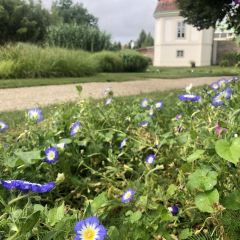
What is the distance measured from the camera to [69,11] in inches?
2719

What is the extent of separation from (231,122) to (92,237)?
77 centimetres

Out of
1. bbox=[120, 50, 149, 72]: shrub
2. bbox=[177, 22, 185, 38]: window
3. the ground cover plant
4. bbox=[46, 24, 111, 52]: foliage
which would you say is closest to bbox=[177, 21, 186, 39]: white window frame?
bbox=[177, 22, 185, 38]: window

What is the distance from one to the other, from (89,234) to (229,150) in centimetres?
51

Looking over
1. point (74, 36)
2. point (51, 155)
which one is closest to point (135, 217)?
point (51, 155)

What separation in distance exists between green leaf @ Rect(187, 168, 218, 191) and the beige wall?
126ft

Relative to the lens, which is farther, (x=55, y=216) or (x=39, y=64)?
(x=39, y=64)

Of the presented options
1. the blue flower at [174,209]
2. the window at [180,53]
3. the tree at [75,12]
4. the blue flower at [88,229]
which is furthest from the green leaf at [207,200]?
the tree at [75,12]

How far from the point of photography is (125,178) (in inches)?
82.5

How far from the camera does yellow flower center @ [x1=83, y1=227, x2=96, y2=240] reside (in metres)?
1.02

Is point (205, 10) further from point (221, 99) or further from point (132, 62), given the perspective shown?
point (221, 99)

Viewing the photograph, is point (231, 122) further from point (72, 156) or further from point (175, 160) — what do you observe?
point (72, 156)

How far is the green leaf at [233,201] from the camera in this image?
1329 millimetres

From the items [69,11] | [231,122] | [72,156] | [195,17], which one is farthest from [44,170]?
[69,11]

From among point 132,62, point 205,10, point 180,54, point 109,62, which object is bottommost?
point 180,54
